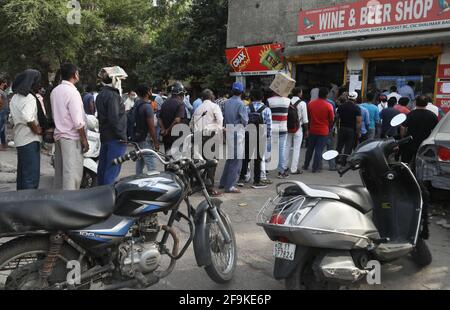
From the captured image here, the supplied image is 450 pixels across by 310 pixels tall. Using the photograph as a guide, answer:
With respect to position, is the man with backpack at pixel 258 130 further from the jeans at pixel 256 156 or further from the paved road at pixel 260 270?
the paved road at pixel 260 270

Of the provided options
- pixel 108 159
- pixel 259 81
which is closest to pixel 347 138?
pixel 108 159

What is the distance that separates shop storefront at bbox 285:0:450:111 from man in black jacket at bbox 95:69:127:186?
8.59m

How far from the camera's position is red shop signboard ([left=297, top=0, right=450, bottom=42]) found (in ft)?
36.0

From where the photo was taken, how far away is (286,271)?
3.21 meters

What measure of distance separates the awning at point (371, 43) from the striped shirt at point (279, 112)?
528 centimetres

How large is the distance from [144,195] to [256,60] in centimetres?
1388

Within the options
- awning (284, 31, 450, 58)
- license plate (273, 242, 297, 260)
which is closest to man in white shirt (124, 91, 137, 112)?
awning (284, 31, 450, 58)

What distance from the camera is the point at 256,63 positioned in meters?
16.4

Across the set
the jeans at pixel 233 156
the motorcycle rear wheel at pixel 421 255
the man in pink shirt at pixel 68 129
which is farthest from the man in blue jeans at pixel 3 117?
the motorcycle rear wheel at pixel 421 255

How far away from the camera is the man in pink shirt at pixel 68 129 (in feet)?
16.5

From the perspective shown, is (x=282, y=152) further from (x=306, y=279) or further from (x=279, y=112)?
(x=306, y=279)

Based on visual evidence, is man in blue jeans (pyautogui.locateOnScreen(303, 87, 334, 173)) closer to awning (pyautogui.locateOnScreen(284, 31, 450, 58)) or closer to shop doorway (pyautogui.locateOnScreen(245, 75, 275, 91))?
awning (pyautogui.locateOnScreen(284, 31, 450, 58))
